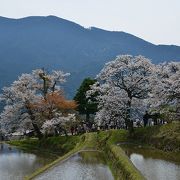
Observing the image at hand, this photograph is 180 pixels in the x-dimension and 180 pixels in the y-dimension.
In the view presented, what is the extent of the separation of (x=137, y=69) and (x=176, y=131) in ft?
45.7

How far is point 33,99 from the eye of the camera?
73875mm

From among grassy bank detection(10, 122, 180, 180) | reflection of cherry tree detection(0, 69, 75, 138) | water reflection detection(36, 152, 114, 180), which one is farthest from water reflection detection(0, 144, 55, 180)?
reflection of cherry tree detection(0, 69, 75, 138)

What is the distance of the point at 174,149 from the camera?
140ft

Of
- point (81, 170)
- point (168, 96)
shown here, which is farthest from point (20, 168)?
point (168, 96)

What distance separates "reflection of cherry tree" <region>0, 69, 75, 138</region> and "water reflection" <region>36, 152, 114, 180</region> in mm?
29389

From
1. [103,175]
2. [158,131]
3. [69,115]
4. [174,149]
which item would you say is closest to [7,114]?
[69,115]

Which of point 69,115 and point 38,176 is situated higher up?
point 69,115

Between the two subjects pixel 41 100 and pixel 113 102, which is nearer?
pixel 113 102

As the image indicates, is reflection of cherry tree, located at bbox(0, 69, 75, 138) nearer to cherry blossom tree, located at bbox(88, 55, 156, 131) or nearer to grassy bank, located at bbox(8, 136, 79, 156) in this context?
grassy bank, located at bbox(8, 136, 79, 156)

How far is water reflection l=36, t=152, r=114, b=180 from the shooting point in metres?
31.3

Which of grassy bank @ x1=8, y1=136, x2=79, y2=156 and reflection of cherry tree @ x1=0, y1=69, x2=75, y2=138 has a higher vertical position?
reflection of cherry tree @ x1=0, y1=69, x2=75, y2=138

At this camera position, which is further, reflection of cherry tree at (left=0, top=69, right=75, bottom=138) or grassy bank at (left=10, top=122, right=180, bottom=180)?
reflection of cherry tree at (left=0, top=69, right=75, bottom=138)

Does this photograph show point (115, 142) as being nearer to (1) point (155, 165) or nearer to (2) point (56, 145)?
(2) point (56, 145)

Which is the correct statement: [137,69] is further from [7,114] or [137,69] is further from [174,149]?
[7,114]
